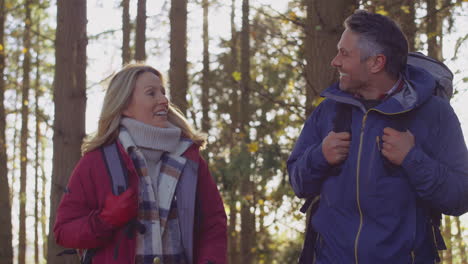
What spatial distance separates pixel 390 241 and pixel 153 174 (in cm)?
153

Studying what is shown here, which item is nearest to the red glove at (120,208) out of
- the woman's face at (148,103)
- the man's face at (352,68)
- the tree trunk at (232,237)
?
the woman's face at (148,103)

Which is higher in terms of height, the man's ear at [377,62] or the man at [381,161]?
the man's ear at [377,62]

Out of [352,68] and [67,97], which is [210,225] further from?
[67,97]

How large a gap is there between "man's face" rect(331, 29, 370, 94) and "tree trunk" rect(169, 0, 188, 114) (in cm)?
465

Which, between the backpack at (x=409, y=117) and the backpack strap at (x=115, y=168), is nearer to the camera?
the backpack at (x=409, y=117)

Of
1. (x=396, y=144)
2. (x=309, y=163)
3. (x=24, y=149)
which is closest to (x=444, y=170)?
(x=396, y=144)

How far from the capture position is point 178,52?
28.1 ft

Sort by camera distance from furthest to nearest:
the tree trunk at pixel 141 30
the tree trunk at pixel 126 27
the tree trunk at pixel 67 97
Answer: the tree trunk at pixel 126 27, the tree trunk at pixel 141 30, the tree trunk at pixel 67 97

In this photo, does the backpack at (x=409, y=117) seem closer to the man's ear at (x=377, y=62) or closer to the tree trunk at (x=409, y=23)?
the man's ear at (x=377, y=62)

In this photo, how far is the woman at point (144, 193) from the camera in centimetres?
384

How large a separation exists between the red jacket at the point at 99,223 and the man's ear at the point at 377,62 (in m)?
1.38

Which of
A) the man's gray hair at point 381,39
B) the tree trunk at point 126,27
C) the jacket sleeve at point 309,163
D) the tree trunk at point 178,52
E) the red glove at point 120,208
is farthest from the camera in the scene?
the tree trunk at point 126,27

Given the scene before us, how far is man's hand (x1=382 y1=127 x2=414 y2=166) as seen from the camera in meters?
3.21

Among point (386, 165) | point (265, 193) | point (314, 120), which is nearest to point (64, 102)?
point (314, 120)
